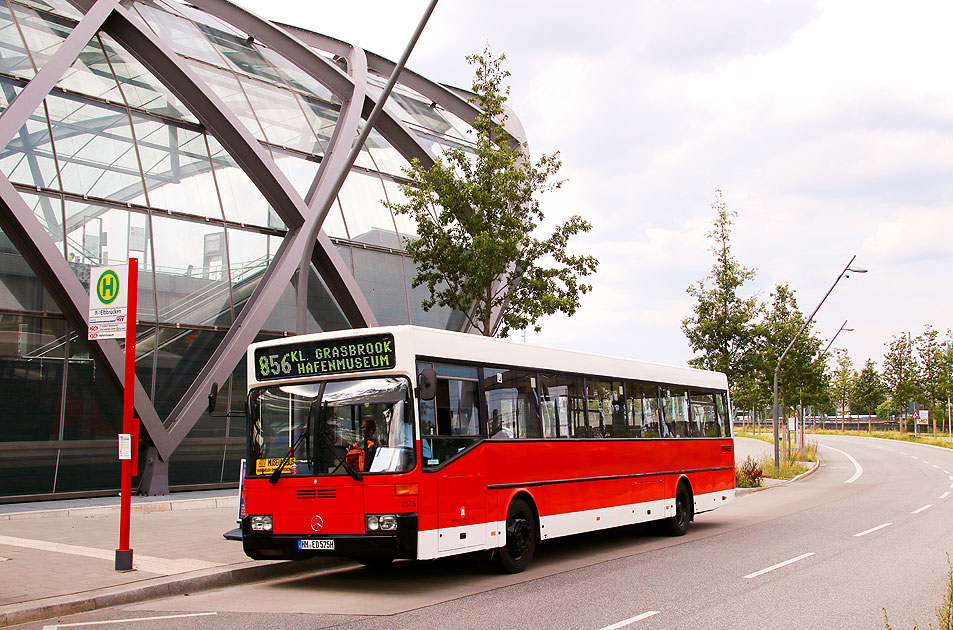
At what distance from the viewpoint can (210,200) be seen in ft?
68.3

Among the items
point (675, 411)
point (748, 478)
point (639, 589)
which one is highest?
point (675, 411)

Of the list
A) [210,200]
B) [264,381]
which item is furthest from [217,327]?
[264,381]

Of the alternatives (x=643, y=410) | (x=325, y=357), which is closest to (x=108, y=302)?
(x=325, y=357)

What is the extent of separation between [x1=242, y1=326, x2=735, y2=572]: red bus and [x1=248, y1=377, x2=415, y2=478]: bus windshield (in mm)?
14

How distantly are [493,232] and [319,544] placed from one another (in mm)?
9562

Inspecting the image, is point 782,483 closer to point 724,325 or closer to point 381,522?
point 724,325

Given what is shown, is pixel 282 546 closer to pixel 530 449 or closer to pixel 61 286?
pixel 530 449

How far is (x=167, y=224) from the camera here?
19703 millimetres

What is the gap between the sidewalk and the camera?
890 cm

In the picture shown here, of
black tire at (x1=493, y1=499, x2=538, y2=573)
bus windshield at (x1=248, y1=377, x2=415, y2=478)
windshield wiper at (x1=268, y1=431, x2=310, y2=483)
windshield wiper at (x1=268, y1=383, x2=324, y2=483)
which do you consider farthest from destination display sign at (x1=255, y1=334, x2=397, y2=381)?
black tire at (x1=493, y1=499, x2=538, y2=573)

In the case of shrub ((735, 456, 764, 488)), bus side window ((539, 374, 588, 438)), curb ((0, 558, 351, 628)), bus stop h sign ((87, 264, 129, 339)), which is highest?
bus stop h sign ((87, 264, 129, 339))

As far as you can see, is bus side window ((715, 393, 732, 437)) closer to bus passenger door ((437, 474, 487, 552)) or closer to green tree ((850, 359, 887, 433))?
bus passenger door ((437, 474, 487, 552))

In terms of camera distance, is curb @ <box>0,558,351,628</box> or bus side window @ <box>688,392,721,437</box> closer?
curb @ <box>0,558,351,628</box>

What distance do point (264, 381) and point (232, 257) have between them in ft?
34.6
